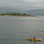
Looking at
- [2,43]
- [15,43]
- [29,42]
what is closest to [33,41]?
[29,42]

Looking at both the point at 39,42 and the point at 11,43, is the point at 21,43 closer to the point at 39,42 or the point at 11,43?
the point at 11,43

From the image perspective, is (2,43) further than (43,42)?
No

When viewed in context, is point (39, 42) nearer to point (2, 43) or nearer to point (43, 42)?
point (43, 42)

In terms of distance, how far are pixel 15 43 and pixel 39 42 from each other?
136 inches

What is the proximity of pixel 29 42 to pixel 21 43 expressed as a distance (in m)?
1.25

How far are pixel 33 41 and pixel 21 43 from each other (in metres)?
1.74

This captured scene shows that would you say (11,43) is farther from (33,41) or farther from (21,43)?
(33,41)

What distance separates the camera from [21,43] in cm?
2023

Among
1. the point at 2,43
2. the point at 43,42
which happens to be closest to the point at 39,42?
the point at 43,42

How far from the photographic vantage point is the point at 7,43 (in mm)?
19891

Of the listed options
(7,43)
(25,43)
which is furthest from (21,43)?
(7,43)

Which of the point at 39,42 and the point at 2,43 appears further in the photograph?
the point at 39,42

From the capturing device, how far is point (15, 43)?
20.1 metres

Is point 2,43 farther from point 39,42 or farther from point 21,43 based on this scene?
point 39,42
